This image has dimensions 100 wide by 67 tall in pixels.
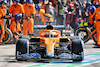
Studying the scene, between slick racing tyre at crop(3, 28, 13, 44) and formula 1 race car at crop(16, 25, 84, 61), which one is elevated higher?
slick racing tyre at crop(3, 28, 13, 44)

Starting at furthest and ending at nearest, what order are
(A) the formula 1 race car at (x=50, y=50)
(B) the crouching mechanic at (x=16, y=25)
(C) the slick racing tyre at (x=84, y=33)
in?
(C) the slick racing tyre at (x=84, y=33) < (B) the crouching mechanic at (x=16, y=25) < (A) the formula 1 race car at (x=50, y=50)

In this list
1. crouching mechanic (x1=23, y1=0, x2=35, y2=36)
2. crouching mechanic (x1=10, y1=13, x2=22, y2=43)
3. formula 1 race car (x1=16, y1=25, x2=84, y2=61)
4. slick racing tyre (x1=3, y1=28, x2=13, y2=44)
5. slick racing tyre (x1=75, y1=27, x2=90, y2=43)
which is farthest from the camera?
crouching mechanic (x1=23, y1=0, x2=35, y2=36)

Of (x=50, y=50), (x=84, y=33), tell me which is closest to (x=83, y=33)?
(x=84, y=33)

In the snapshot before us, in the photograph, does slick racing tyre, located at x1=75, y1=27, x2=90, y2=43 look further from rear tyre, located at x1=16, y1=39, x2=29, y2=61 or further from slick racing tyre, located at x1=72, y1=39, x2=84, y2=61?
rear tyre, located at x1=16, y1=39, x2=29, y2=61

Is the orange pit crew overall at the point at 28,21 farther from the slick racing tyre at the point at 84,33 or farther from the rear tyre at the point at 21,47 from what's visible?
the rear tyre at the point at 21,47

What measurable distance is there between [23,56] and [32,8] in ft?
25.0

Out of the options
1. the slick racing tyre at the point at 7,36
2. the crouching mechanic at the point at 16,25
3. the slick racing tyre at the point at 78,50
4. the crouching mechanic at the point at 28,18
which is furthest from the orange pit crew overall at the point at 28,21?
the slick racing tyre at the point at 78,50

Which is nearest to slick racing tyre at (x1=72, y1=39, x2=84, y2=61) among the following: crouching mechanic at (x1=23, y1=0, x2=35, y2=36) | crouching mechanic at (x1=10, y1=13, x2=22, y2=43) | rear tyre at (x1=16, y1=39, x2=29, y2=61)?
rear tyre at (x1=16, y1=39, x2=29, y2=61)

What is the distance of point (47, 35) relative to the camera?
9.32m

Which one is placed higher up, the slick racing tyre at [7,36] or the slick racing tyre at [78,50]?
the slick racing tyre at [7,36]

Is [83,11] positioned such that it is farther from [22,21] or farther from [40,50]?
[40,50]

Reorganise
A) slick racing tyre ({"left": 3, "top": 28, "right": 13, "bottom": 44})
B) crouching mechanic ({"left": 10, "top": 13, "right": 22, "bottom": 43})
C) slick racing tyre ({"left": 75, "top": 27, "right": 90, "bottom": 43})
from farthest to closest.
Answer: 1. slick racing tyre ({"left": 75, "top": 27, "right": 90, "bottom": 43})
2. crouching mechanic ({"left": 10, "top": 13, "right": 22, "bottom": 43})
3. slick racing tyre ({"left": 3, "top": 28, "right": 13, "bottom": 44})

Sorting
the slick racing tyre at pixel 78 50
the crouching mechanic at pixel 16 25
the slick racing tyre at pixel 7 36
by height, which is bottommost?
the slick racing tyre at pixel 78 50

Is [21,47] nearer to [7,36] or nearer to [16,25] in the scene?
[7,36]
